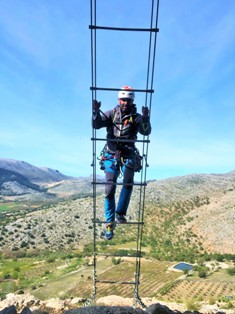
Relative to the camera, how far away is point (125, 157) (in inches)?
346

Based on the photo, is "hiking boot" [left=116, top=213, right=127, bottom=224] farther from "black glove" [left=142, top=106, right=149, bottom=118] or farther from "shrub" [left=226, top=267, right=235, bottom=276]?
"shrub" [left=226, top=267, right=235, bottom=276]

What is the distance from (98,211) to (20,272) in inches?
1101

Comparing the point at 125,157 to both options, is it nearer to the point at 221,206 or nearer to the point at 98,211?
the point at 98,211

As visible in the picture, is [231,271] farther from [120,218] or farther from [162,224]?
[120,218]

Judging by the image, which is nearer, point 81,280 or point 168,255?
point 81,280

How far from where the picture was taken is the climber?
8656mm

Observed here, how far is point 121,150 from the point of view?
8.81 metres

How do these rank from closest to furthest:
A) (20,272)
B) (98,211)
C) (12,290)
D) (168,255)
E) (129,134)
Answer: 1. (129,134)
2. (12,290)
3. (20,272)
4. (168,255)
5. (98,211)

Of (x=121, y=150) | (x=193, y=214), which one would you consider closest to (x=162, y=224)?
(x=193, y=214)

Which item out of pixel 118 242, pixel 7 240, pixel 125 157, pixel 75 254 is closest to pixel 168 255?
pixel 118 242

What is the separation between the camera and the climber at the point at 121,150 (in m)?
8.66

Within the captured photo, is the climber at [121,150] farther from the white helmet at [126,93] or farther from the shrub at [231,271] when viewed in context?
the shrub at [231,271]

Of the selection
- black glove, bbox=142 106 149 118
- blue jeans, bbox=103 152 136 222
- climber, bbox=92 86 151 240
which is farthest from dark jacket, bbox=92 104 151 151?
blue jeans, bbox=103 152 136 222

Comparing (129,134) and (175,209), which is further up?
(129,134)
